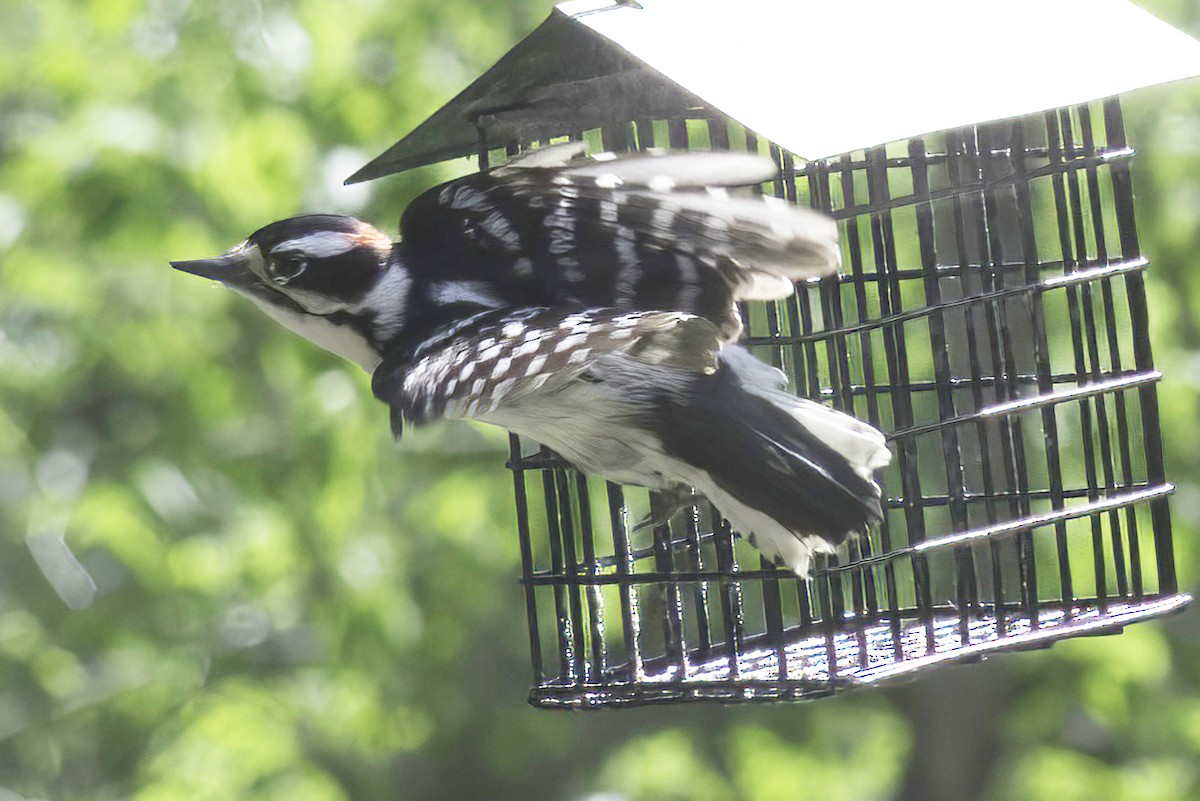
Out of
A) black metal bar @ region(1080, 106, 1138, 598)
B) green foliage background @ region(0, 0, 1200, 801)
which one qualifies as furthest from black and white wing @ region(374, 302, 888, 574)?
green foliage background @ region(0, 0, 1200, 801)

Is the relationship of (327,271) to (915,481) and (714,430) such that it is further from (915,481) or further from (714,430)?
(915,481)

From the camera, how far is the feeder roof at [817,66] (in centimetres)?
132

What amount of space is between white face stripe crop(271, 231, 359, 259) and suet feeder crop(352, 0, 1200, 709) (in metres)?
0.19

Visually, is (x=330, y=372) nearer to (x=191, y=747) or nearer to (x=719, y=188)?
(x=191, y=747)

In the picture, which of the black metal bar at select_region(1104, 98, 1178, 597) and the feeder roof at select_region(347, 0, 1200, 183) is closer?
the feeder roof at select_region(347, 0, 1200, 183)

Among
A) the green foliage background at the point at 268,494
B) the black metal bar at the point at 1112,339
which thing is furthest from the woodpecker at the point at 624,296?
the green foliage background at the point at 268,494

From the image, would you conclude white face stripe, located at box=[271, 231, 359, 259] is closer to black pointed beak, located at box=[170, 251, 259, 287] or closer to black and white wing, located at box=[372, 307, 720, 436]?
black pointed beak, located at box=[170, 251, 259, 287]

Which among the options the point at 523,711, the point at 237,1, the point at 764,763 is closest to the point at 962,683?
the point at 764,763

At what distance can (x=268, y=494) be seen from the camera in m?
3.25

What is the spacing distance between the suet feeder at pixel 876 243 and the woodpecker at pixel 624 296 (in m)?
0.07

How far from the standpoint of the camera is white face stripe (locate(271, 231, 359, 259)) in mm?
1573

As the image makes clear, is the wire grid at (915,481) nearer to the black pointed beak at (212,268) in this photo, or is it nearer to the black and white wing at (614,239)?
the black and white wing at (614,239)

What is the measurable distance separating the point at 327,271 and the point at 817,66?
0.54 meters

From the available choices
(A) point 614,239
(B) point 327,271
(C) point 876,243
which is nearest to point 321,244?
(B) point 327,271
